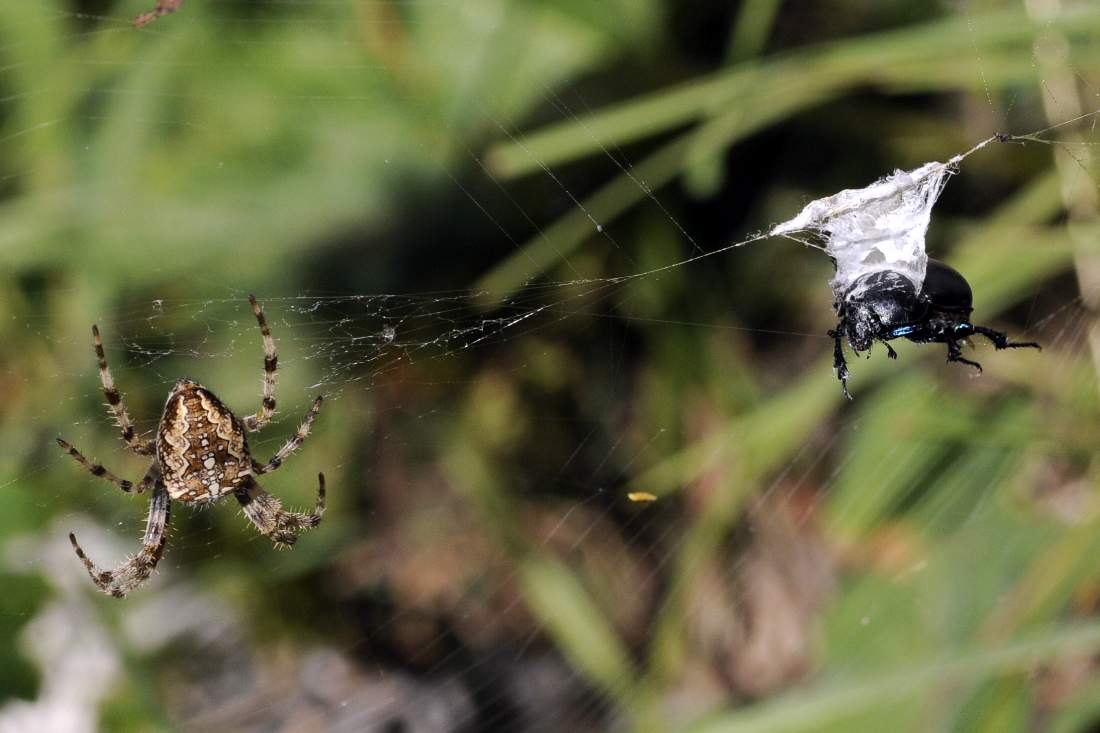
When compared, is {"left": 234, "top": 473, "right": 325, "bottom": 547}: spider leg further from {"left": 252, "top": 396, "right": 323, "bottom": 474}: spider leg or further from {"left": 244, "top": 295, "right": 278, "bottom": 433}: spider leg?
{"left": 244, "top": 295, "right": 278, "bottom": 433}: spider leg

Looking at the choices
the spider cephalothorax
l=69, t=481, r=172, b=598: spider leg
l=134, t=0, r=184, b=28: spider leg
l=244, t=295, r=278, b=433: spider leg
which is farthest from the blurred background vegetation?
l=134, t=0, r=184, b=28: spider leg

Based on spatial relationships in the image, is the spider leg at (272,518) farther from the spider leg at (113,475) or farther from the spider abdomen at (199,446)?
the spider leg at (113,475)

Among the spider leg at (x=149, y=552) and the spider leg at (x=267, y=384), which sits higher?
the spider leg at (x=267, y=384)

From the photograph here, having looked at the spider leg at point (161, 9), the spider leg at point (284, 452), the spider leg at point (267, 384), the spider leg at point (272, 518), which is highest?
the spider leg at point (161, 9)

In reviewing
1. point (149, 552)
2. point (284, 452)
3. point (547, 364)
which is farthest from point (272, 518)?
point (547, 364)

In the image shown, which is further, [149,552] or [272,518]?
[272,518]

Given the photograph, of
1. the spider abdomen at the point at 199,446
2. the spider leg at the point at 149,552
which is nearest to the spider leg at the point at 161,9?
the spider abdomen at the point at 199,446

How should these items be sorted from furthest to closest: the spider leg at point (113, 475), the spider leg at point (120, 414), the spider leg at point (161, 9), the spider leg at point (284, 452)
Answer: the spider leg at point (284, 452), the spider leg at point (113, 475), the spider leg at point (120, 414), the spider leg at point (161, 9)

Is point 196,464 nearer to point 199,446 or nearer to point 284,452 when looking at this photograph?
point 199,446
